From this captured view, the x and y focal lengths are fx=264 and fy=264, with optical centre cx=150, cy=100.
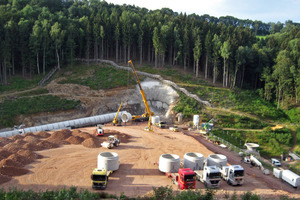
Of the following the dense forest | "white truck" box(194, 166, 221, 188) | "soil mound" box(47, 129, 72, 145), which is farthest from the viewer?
the dense forest

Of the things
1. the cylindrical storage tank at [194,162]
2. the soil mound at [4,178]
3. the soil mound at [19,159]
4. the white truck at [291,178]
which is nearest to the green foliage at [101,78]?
the soil mound at [19,159]

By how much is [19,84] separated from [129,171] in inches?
1862

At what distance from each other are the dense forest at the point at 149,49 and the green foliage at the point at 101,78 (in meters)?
6.05

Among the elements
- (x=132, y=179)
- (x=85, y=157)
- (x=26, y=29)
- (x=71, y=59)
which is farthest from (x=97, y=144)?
(x=26, y=29)

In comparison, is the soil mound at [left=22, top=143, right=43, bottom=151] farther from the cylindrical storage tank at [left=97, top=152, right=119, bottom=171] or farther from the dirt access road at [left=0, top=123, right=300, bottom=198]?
the cylindrical storage tank at [left=97, top=152, right=119, bottom=171]

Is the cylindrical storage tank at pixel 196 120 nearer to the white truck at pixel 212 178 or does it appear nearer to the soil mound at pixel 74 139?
the soil mound at pixel 74 139

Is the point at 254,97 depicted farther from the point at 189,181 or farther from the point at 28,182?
the point at 28,182

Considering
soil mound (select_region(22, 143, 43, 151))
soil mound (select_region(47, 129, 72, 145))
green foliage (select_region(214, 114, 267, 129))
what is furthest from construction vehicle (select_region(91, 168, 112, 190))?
green foliage (select_region(214, 114, 267, 129))

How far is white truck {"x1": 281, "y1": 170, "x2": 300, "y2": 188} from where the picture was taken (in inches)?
1148

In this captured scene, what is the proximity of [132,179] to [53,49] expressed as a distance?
58008mm

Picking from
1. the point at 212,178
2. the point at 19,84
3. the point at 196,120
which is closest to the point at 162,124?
the point at 196,120

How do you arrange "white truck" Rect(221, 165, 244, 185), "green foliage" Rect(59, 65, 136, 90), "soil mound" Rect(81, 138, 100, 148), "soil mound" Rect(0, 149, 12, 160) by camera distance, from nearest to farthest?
"white truck" Rect(221, 165, 244, 185) → "soil mound" Rect(0, 149, 12, 160) → "soil mound" Rect(81, 138, 100, 148) → "green foliage" Rect(59, 65, 136, 90)

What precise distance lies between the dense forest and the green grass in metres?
2.07

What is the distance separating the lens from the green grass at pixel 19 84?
205ft
